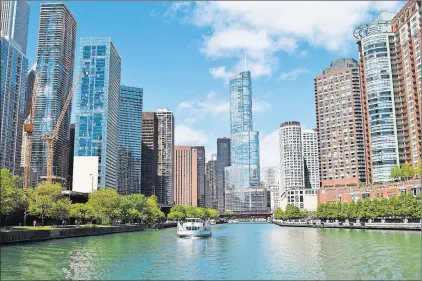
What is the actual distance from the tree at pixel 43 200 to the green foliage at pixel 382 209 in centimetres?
9709

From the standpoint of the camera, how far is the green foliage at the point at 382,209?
127m

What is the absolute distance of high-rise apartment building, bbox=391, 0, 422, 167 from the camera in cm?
17632

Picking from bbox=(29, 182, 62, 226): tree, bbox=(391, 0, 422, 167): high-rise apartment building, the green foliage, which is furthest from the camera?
bbox=(391, 0, 422, 167): high-rise apartment building

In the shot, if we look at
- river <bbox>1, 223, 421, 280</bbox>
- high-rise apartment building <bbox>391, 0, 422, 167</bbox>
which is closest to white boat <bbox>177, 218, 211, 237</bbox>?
river <bbox>1, 223, 421, 280</bbox>

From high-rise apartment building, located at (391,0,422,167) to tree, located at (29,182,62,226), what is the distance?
13761 centimetres

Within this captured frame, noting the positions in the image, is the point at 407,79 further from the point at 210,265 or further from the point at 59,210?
the point at 210,265

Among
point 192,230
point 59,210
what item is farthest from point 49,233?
point 192,230

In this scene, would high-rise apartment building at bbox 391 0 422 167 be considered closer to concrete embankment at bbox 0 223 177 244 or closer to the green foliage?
the green foliage

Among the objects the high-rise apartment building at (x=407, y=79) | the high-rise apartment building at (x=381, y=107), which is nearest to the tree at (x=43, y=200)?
the high-rise apartment building at (x=407, y=79)

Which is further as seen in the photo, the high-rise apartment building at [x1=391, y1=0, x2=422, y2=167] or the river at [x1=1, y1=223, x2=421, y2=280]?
the high-rise apartment building at [x1=391, y1=0, x2=422, y2=167]

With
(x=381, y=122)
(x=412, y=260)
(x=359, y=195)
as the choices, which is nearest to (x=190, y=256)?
(x=412, y=260)

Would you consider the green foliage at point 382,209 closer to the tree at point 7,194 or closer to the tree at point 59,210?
the tree at point 59,210

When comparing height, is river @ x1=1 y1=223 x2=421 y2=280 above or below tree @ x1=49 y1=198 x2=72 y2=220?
below

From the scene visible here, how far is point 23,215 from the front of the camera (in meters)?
104
